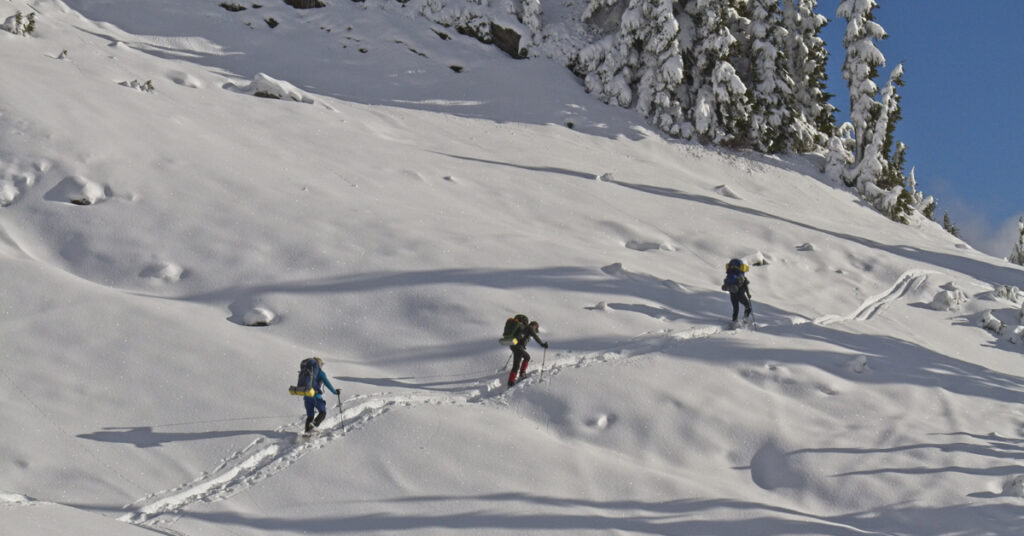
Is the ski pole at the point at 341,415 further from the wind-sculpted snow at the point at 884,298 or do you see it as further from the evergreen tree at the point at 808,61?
the evergreen tree at the point at 808,61

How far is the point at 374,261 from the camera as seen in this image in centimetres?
1594

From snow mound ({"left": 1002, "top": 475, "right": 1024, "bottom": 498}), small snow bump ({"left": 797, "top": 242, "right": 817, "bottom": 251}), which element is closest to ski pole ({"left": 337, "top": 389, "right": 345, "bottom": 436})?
snow mound ({"left": 1002, "top": 475, "right": 1024, "bottom": 498})

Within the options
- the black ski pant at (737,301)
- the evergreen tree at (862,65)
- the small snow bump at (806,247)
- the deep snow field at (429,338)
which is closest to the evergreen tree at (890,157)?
the evergreen tree at (862,65)

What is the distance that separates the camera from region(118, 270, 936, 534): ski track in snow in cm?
925

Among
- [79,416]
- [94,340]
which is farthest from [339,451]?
[94,340]

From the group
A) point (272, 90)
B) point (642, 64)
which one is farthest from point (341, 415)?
point (642, 64)

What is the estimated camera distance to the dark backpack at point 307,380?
1070 cm

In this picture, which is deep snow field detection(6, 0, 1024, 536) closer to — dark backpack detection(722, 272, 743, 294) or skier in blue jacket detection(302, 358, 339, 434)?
skier in blue jacket detection(302, 358, 339, 434)

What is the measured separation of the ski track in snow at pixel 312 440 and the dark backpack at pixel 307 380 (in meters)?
0.68

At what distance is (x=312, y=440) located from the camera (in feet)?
35.4

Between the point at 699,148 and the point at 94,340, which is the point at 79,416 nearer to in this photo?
the point at 94,340

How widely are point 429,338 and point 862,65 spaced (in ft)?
92.4

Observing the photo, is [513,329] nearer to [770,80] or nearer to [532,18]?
[532,18]

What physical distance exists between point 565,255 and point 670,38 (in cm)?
1715
